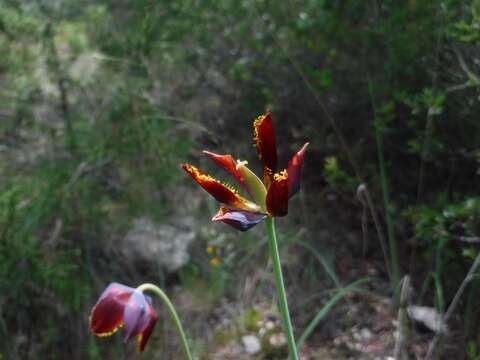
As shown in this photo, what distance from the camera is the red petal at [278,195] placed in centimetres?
103

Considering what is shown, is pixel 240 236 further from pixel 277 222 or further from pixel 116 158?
pixel 116 158

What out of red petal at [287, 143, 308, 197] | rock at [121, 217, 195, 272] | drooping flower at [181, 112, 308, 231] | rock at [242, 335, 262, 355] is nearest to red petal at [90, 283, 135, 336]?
drooping flower at [181, 112, 308, 231]

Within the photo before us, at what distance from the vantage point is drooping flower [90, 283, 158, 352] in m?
1.33

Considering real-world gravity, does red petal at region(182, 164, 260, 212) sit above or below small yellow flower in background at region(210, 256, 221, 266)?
above

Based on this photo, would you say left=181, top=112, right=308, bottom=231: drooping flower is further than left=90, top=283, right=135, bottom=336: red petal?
No

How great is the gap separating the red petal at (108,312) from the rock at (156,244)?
56.8 inches

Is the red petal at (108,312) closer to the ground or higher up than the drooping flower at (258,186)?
closer to the ground

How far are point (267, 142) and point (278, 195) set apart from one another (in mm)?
117

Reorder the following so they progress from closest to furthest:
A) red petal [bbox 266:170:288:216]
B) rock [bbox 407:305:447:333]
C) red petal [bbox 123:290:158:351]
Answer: red petal [bbox 266:170:288:216] < red petal [bbox 123:290:158:351] < rock [bbox 407:305:447:333]

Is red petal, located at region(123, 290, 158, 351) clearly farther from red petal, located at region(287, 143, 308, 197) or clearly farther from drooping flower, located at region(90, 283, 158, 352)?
red petal, located at region(287, 143, 308, 197)

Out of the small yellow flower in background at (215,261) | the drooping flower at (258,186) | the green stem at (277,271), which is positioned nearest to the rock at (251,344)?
the small yellow flower in background at (215,261)

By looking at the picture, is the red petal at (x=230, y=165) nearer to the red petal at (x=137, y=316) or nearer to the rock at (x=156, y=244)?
the red petal at (x=137, y=316)

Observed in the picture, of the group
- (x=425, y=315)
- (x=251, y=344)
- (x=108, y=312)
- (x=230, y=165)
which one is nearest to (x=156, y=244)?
(x=251, y=344)

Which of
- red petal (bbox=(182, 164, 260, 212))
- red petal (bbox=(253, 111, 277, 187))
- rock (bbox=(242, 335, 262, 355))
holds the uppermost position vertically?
red petal (bbox=(253, 111, 277, 187))
